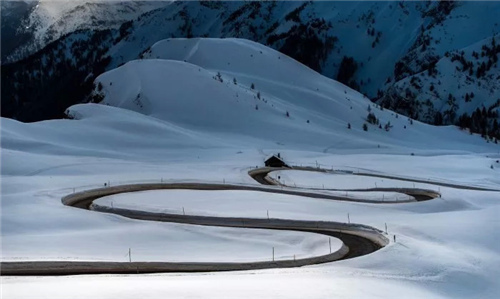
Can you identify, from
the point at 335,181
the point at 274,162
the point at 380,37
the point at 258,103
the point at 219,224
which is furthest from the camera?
the point at 380,37

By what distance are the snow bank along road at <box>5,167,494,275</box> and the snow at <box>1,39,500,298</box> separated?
2.88 ft

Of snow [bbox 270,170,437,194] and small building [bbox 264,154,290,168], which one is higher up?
small building [bbox 264,154,290,168]

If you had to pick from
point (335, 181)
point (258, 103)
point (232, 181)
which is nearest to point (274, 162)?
point (335, 181)

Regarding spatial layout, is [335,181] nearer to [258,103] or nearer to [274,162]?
[274,162]

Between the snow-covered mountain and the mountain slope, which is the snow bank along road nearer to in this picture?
the mountain slope

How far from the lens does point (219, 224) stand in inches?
1207

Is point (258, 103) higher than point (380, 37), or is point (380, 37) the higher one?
point (380, 37)

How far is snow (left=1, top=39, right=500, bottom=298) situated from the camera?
63.2 ft

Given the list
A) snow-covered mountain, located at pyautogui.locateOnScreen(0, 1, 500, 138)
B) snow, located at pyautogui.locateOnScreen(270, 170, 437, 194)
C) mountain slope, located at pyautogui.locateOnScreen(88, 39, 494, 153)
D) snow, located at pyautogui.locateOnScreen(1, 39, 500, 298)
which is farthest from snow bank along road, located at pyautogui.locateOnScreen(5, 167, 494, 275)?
snow-covered mountain, located at pyautogui.locateOnScreen(0, 1, 500, 138)

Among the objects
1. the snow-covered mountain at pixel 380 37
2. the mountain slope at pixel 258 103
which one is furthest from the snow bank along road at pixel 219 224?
the snow-covered mountain at pixel 380 37

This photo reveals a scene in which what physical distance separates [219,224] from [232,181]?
43.7 ft

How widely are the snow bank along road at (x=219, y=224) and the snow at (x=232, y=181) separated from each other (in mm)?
877

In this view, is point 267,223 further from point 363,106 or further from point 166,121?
point 363,106

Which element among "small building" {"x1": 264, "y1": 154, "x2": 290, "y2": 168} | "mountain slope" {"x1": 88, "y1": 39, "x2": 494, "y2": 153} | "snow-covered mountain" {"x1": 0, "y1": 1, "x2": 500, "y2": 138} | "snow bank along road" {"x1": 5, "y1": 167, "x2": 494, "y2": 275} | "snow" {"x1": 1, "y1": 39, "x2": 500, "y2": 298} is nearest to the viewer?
"snow" {"x1": 1, "y1": 39, "x2": 500, "y2": 298}
